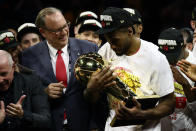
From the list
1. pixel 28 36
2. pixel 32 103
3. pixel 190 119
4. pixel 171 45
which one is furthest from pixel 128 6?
pixel 32 103

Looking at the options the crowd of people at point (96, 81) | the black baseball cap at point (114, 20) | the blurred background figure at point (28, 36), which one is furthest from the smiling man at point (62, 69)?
the blurred background figure at point (28, 36)

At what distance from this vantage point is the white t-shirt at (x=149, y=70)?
3037 millimetres

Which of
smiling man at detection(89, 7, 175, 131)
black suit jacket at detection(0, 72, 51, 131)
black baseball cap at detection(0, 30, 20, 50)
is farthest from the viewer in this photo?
black baseball cap at detection(0, 30, 20, 50)

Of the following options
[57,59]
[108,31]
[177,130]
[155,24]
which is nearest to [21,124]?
[57,59]

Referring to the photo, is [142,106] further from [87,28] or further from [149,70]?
[87,28]

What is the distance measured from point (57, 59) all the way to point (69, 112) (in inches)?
20.0

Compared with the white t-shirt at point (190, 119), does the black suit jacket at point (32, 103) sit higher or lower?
higher

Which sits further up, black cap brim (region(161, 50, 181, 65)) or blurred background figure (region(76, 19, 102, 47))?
blurred background figure (region(76, 19, 102, 47))

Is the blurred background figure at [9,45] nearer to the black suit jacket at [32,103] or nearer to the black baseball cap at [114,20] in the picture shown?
the black suit jacket at [32,103]

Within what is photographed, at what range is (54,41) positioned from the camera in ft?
12.6

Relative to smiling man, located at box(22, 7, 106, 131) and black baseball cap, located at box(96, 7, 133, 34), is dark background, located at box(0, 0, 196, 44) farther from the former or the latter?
black baseball cap, located at box(96, 7, 133, 34)

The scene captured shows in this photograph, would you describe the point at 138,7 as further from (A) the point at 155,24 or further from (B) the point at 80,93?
(B) the point at 80,93

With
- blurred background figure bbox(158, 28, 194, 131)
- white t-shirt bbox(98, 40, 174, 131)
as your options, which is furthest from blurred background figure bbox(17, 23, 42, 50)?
white t-shirt bbox(98, 40, 174, 131)

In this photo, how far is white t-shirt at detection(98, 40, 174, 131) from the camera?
304cm
